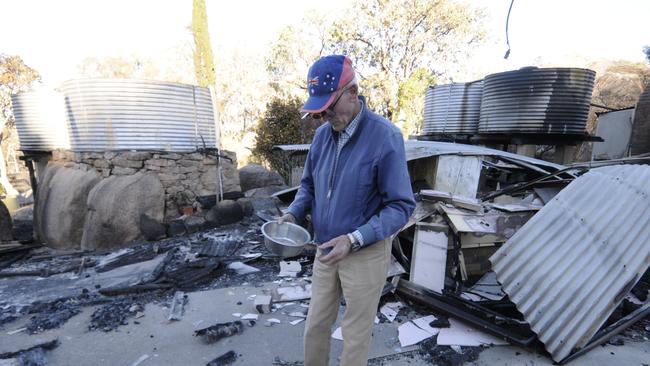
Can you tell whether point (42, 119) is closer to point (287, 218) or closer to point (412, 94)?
point (287, 218)

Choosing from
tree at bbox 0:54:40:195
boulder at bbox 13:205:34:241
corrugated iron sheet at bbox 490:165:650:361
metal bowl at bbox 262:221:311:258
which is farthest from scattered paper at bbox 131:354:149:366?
tree at bbox 0:54:40:195

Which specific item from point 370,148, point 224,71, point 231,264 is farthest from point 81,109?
point 224,71

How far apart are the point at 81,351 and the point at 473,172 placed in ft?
21.2

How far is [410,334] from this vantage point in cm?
332

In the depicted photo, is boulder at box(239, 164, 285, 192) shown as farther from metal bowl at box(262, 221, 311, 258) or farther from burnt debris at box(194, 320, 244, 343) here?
metal bowl at box(262, 221, 311, 258)

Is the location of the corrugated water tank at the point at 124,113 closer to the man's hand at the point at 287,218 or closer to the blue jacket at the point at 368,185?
the man's hand at the point at 287,218

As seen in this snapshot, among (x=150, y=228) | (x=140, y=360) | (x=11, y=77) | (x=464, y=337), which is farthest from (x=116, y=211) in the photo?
(x=11, y=77)

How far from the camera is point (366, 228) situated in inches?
66.8

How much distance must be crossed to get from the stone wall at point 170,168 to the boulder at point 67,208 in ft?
0.84

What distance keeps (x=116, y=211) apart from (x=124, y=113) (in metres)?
2.05

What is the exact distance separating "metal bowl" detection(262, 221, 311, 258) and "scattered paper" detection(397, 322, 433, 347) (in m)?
1.62

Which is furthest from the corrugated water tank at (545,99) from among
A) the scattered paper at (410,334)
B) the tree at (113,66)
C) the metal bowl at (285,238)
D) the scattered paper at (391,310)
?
the tree at (113,66)

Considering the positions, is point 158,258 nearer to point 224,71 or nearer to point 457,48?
point 457,48

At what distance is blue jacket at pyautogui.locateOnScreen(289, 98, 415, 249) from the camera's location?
1734mm
